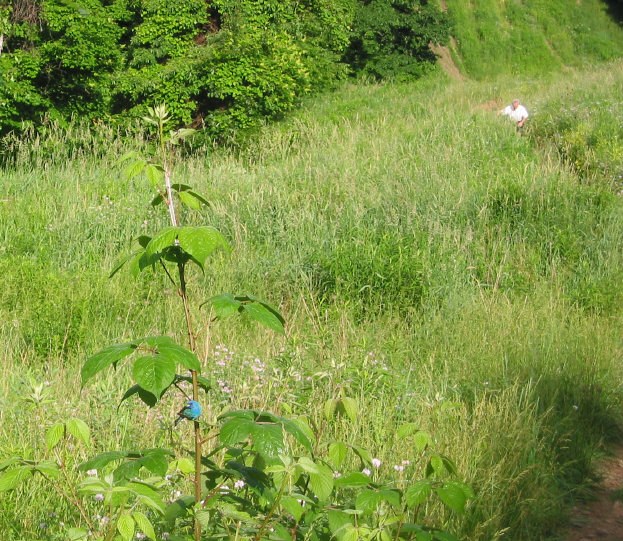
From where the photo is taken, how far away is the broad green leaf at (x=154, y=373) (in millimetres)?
1958

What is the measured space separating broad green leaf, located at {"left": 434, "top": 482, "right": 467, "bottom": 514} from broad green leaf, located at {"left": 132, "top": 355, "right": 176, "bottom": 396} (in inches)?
36.2

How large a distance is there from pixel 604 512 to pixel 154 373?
3005mm

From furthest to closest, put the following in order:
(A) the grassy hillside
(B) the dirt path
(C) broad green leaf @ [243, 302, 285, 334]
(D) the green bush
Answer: (A) the grassy hillside → (D) the green bush → (B) the dirt path → (C) broad green leaf @ [243, 302, 285, 334]

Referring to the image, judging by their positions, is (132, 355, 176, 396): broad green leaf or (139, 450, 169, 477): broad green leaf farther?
(139, 450, 169, 477): broad green leaf

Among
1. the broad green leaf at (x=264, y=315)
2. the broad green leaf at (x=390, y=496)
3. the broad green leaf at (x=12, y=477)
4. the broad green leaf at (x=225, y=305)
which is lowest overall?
the broad green leaf at (x=390, y=496)

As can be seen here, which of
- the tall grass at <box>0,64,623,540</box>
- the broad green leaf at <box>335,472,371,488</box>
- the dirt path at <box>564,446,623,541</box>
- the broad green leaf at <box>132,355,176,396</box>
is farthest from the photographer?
the tall grass at <box>0,64,623,540</box>

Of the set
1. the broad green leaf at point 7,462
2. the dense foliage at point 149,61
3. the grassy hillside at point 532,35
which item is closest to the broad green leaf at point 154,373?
the broad green leaf at point 7,462

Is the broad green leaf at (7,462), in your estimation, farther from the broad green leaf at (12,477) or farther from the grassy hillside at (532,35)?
the grassy hillside at (532,35)

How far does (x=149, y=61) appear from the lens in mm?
15609

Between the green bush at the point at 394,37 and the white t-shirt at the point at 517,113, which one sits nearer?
the white t-shirt at the point at 517,113

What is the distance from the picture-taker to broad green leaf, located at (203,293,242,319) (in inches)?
84.0

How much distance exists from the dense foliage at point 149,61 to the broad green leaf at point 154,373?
454 inches

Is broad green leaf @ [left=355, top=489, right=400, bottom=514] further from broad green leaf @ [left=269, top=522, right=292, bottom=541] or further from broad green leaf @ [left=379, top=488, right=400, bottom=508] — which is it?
broad green leaf @ [left=269, top=522, right=292, bottom=541]

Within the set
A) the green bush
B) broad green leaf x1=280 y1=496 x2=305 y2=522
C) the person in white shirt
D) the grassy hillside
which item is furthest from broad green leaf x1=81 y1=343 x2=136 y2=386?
the grassy hillside
